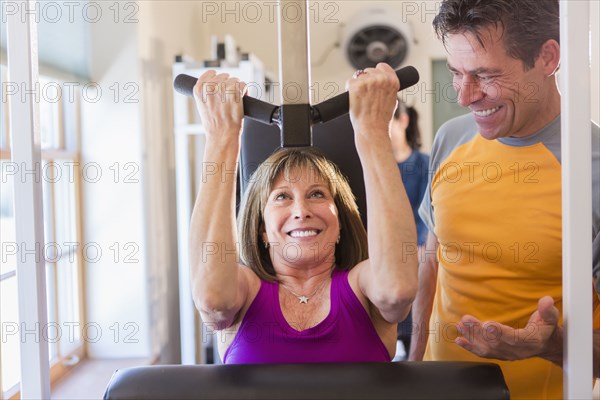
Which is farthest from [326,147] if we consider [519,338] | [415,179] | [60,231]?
[60,231]

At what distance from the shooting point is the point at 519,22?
1208 mm

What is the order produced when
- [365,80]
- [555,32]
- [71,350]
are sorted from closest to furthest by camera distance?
[365,80] → [555,32] → [71,350]

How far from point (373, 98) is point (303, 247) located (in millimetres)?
337

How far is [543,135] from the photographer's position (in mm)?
1228

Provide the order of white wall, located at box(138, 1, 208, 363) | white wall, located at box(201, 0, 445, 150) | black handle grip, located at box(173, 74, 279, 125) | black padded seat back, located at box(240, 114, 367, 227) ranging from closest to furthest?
black handle grip, located at box(173, 74, 279, 125) → black padded seat back, located at box(240, 114, 367, 227) → white wall, located at box(138, 1, 208, 363) → white wall, located at box(201, 0, 445, 150)

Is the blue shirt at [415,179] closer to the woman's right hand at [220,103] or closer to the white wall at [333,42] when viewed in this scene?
the white wall at [333,42]

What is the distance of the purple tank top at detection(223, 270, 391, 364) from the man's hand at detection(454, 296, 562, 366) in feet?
0.55

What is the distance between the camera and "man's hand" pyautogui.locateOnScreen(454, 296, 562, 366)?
0.97 metres

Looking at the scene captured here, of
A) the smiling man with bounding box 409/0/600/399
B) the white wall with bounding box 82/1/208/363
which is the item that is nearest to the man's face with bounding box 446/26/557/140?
the smiling man with bounding box 409/0/600/399

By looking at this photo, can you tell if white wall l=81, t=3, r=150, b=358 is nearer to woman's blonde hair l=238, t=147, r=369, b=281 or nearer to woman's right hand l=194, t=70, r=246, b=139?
woman's blonde hair l=238, t=147, r=369, b=281

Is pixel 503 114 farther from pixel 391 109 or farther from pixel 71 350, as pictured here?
pixel 71 350

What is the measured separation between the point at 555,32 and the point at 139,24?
5.73 ft

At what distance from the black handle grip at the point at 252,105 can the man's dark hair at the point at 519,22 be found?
49cm

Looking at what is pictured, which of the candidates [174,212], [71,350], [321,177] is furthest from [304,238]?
[174,212]
